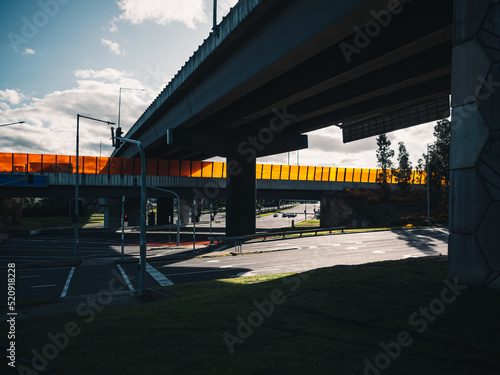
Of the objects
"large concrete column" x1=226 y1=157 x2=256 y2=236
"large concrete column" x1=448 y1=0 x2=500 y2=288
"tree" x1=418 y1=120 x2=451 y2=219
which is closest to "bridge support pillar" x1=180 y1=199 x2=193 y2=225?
"large concrete column" x1=226 y1=157 x2=256 y2=236

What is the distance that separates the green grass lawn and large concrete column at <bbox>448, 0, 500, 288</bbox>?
2.85ft

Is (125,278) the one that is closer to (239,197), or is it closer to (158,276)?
(158,276)

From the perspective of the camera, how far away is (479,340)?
253 inches

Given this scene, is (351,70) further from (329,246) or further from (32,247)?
(32,247)

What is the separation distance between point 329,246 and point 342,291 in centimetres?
1865

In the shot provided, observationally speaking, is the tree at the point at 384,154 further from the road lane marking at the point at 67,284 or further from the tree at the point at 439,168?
the road lane marking at the point at 67,284

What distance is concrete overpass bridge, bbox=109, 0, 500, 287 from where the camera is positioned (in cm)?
941

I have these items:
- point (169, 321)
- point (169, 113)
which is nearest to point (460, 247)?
point (169, 321)

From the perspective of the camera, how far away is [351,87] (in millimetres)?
21547

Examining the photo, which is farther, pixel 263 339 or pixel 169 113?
pixel 169 113

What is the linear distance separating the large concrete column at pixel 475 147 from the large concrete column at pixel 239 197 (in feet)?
78.1

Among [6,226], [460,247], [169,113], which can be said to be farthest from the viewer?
[6,226]

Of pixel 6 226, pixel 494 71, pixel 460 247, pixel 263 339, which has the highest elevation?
pixel 494 71

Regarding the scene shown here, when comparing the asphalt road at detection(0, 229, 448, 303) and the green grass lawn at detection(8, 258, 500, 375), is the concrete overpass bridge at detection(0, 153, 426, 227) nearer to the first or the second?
the asphalt road at detection(0, 229, 448, 303)
